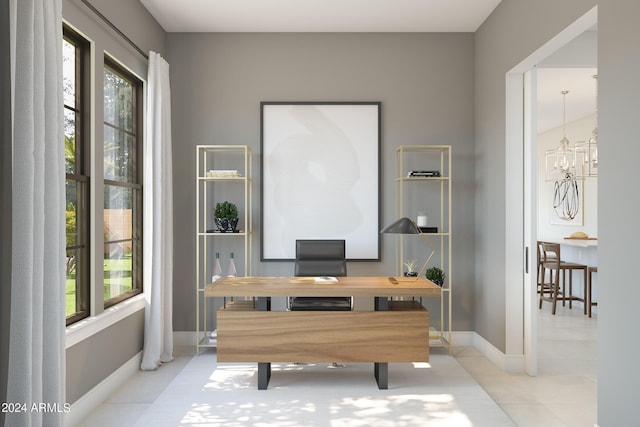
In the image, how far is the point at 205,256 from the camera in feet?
16.2

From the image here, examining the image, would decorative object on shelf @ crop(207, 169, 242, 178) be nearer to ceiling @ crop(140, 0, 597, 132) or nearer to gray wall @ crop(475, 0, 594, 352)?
ceiling @ crop(140, 0, 597, 132)

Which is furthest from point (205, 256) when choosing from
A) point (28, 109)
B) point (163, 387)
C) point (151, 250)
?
point (28, 109)

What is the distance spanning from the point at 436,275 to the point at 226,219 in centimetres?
201

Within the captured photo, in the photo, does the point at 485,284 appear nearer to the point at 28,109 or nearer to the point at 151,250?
the point at 151,250

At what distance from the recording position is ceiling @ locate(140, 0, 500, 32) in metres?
4.44

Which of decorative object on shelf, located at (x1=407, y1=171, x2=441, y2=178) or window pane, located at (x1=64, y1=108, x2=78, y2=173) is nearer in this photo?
window pane, located at (x1=64, y1=108, x2=78, y2=173)

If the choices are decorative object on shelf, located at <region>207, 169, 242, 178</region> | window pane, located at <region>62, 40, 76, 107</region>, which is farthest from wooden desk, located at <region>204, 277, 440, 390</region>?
window pane, located at <region>62, 40, 76, 107</region>

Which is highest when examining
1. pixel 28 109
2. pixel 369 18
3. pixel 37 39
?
pixel 369 18

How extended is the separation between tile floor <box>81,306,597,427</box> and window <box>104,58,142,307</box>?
0.72 metres

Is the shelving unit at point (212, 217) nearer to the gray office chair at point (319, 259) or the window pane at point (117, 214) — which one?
the gray office chair at point (319, 259)

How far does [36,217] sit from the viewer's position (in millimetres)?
2348

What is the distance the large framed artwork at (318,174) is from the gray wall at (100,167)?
1.35 meters

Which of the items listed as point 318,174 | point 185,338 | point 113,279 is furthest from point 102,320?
point 318,174

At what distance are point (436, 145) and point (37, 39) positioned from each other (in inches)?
142
